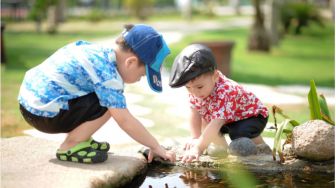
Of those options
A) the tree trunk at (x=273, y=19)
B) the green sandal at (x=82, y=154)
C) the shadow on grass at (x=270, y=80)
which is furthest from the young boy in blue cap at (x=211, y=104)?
the tree trunk at (x=273, y=19)

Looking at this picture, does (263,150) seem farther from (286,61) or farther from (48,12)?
(48,12)

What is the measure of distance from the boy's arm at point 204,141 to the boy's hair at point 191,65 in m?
0.31

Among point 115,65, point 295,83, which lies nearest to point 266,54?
point 295,83

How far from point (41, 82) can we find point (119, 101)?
0.46 m

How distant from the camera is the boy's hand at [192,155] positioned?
11.4 ft

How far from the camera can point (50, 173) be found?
3.06m

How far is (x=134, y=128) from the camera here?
3297 millimetres

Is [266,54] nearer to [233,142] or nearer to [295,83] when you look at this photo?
[295,83]

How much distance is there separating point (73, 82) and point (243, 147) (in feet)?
3.54

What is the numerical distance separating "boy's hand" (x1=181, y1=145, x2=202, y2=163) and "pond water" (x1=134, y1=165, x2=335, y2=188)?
0.06 m

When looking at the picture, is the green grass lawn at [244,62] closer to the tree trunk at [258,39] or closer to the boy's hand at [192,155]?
the tree trunk at [258,39]

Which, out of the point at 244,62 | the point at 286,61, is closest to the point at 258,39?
the point at 286,61

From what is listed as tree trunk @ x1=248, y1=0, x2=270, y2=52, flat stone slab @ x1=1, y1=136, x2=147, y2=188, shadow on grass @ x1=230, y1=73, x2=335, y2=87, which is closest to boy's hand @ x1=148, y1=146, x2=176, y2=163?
flat stone slab @ x1=1, y1=136, x2=147, y2=188

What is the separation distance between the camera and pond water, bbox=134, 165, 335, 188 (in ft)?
10.5
